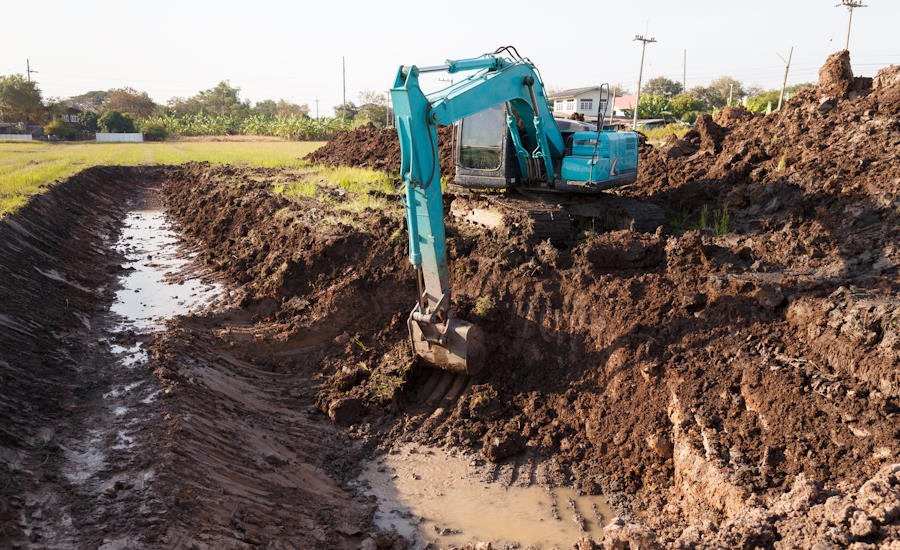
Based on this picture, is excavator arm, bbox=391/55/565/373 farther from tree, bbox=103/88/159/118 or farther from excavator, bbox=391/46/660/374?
tree, bbox=103/88/159/118

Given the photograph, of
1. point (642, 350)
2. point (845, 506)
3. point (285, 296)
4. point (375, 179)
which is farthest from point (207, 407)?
point (375, 179)

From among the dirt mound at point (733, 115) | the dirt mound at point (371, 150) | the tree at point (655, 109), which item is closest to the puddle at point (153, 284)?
the dirt mound at point (371, 150)

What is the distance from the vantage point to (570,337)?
7.64 m

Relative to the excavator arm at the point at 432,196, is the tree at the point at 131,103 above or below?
above

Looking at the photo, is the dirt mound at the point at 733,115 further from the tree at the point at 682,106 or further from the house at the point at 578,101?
the house at the point at 578,101

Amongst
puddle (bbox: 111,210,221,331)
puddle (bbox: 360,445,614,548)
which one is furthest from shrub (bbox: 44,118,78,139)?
puddle (bbox: 360,445,614,548)

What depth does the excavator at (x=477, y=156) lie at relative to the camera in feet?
22.7

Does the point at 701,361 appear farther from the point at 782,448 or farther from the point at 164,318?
the point at 164,318

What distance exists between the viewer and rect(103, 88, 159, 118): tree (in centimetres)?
7412

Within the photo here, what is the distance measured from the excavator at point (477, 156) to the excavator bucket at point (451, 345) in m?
0.01

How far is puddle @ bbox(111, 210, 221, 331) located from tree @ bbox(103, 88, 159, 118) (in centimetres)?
6704

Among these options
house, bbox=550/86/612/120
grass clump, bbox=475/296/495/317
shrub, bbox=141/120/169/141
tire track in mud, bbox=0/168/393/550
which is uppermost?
house, bbox=550/86/612/120

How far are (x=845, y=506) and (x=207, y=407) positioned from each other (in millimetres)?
5735

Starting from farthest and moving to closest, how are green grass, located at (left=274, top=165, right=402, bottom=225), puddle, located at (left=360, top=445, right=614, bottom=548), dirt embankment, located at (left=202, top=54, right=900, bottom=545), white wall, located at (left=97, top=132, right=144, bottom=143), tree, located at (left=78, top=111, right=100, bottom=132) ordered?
tree, located at (left=78, top=111, right=100, bottom=132) < white wall, located at (left=97, top=132, right=144, bottom=143) < green grass, located at (left=274, top=165, right=402, bottom=225) < puddle, located at (left=360, top=445, right=614, bottom=548) < dirt embankment, located at (left=202, top=54, right=900, bottom=545)
